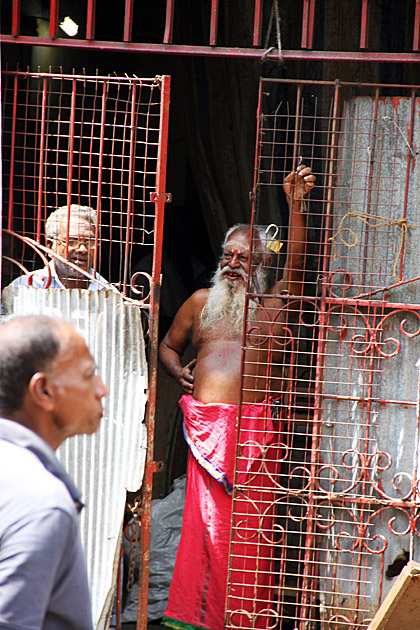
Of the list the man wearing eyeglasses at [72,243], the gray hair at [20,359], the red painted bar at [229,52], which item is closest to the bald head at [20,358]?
the gray hair at [20,359]

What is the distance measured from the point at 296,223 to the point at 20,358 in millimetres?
2582

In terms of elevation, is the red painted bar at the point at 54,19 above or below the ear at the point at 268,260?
above

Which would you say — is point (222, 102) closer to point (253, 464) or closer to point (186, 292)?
point (186, 292)

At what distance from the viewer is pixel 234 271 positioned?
16.6 ft

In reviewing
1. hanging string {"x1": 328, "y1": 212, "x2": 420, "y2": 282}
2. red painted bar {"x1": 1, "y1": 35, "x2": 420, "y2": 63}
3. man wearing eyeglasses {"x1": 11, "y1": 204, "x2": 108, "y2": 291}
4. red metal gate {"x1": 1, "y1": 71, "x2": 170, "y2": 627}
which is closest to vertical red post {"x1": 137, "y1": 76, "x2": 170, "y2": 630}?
red metal gate {"x1": 1, "y1": 71, "x2": 170, "y2": 627}

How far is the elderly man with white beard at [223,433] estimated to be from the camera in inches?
173

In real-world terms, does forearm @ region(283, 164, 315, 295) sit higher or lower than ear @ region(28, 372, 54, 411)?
higher

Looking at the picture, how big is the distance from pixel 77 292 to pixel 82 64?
2632 millimetres

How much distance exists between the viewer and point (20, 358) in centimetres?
198

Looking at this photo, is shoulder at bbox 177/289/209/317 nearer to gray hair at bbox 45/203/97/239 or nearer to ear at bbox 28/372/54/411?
gray hair at bbox 45/203/97/239

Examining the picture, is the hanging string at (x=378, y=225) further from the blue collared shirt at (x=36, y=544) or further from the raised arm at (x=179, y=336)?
the blue collared shirt at (x=36, y=544)

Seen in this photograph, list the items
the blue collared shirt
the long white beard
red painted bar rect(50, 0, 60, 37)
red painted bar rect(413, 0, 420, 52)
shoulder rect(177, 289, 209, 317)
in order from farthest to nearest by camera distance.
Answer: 1. shoulder rect(177, 289, 209, 317)
2. the long white beard
3. red painted bar rect(50, 0, 60, 37)
4. red painted bar rect(413, 0, 420, 52)
5. the blue collared shirt

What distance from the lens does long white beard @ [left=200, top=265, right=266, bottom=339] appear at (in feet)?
16.2

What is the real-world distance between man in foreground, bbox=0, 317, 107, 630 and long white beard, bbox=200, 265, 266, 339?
280 centimetres
